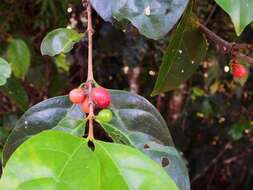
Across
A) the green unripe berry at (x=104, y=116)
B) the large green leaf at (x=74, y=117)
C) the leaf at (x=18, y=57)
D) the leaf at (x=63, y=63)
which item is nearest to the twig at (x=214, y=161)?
the leaf at (x=63, y=63)

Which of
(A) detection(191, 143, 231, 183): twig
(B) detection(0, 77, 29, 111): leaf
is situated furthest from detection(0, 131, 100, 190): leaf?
(A) detection(191, 143, 231, 183): twig

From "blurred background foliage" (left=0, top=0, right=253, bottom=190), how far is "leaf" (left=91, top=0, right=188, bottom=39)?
43cm

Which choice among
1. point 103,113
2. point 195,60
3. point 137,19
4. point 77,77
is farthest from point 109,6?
point 77,77

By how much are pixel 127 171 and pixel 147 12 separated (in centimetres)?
22

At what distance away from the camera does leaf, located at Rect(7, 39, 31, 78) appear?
1394 millimetres

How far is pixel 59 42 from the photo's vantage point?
0.89 metres

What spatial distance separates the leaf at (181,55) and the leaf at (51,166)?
0.36m

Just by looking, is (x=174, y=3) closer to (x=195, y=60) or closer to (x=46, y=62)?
(x=195, y=60)

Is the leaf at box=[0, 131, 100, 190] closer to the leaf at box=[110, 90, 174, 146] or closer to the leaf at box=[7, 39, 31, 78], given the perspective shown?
the leaf at box=[110, 90, 174, 146]

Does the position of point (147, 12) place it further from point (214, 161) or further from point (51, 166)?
point (214, 161)

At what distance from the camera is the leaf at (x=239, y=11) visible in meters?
0.73

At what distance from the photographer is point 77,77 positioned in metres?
1.99

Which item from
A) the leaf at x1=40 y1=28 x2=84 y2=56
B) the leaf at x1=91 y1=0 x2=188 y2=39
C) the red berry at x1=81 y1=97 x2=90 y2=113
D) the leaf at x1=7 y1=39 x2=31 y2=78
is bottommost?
the leaf at x1=7 y1=39 x2=31 y2=78

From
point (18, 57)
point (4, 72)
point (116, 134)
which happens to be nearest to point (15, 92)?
point (18, 57)
